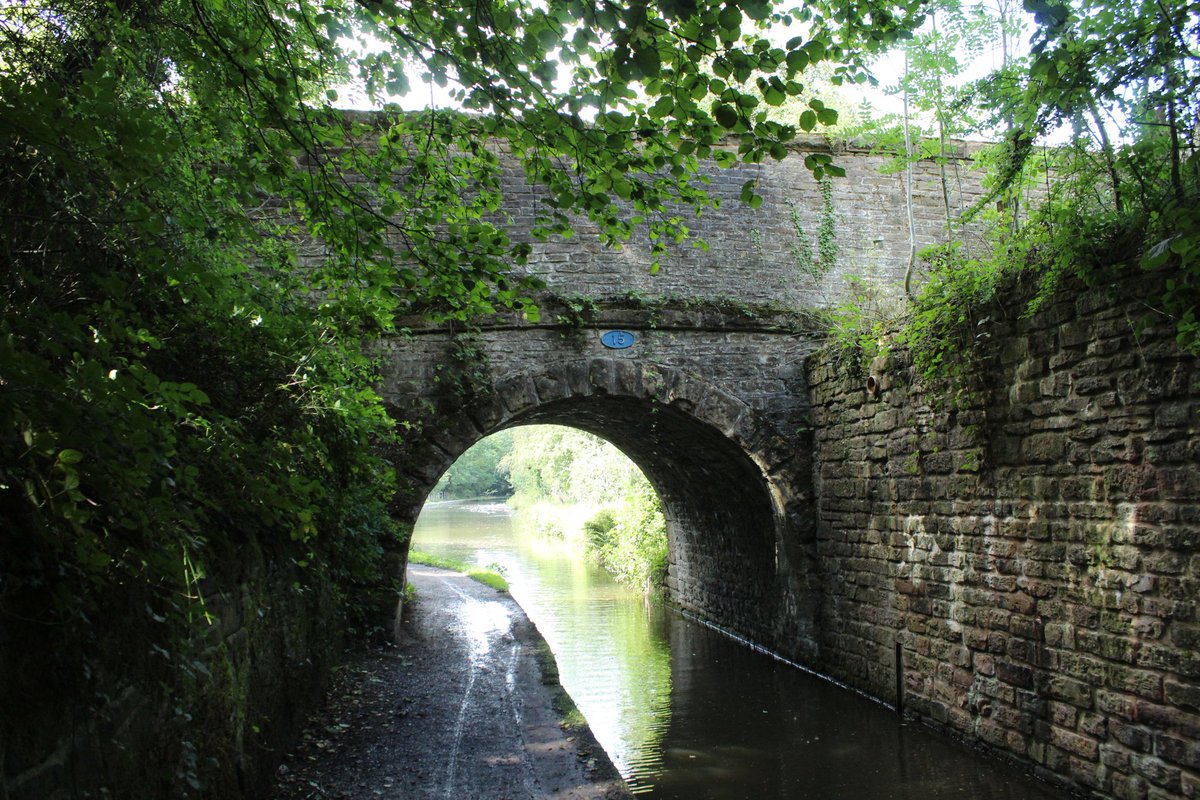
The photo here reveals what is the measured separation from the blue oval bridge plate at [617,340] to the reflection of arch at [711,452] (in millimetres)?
162

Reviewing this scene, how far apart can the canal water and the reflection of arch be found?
758mm

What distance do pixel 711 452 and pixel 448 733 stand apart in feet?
15.5

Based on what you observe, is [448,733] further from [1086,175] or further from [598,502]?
[598,502]

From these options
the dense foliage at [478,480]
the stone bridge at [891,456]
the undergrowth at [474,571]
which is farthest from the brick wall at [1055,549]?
the dense foliage at [478,480]

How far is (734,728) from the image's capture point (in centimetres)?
628

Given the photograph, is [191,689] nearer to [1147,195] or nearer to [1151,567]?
[1151,567]

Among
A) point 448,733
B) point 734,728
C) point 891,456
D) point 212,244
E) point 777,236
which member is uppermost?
point 777,236

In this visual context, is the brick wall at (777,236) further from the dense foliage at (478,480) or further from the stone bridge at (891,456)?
the dense foliage at (478,480)

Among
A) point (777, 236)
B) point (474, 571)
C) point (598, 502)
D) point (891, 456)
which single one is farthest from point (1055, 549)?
point (598, 502)

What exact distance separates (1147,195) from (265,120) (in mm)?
4263

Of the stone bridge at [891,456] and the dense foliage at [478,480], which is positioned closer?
the stone bridge at [891,456]

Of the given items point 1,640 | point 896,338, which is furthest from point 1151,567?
point 1,640

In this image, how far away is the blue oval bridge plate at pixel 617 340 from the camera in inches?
309

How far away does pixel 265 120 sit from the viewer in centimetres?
363
